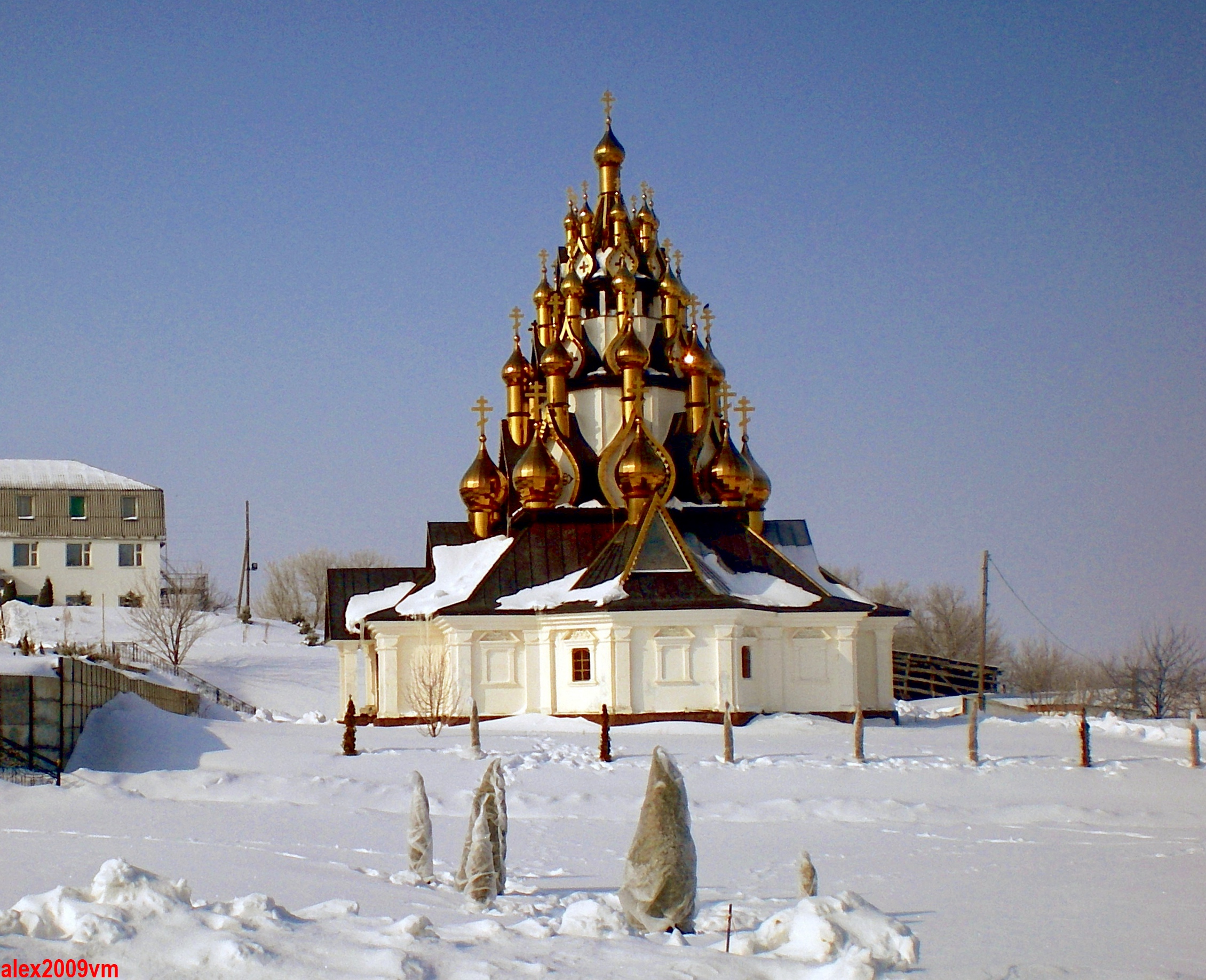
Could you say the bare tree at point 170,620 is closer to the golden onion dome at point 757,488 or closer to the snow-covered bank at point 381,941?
the golden onion dome at point 757,488

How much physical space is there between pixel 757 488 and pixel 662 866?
→ 2561 cm

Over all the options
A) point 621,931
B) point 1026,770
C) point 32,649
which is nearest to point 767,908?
point 621,931

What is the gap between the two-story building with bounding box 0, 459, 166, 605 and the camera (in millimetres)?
53719

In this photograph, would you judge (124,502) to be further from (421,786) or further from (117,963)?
(117,963)

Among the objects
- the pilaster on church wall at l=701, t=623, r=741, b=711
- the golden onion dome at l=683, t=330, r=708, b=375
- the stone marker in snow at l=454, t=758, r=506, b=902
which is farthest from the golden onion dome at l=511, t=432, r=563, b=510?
the stone marker in snow at l=454, t=758, r=506, b=902

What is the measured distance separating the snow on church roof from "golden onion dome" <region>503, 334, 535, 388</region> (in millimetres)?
23656

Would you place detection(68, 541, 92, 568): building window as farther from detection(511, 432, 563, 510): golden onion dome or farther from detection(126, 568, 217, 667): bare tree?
detection(511, 432, 563, 510): golden onion dome

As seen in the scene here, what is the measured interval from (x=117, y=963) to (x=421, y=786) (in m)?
5.31

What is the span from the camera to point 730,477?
34.5 meters

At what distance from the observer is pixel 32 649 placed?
27.6m

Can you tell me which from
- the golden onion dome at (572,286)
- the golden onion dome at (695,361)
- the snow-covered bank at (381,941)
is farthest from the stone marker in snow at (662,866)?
the golden onion dome at (572,286)

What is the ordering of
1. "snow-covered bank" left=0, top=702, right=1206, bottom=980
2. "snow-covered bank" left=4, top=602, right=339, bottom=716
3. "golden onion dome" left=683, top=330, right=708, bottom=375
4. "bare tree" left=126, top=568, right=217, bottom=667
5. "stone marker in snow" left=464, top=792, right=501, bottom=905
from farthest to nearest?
"bare tree" left=126, top=568, right=217, bottom=667, "snow-covered bank" left=4, top=602, right=339, bottom=716, "golden onion dome" left=683, top=330, right=708, bottom=375, "stone marker in snow" left=464, top=792, right=501, bottom=905, "snow-covered bank" left=0, top=702, right=1206, bottom=980

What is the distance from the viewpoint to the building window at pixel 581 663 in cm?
3045

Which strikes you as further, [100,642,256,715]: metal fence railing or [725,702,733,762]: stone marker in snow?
[100,642,256,715]: metal fence railing
